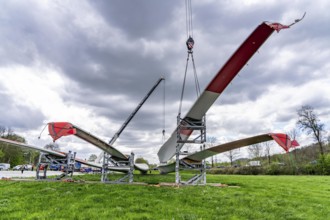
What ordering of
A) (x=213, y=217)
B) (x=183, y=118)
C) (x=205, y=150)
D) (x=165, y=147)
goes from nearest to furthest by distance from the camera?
1. (x=213, y=217)
2. (x=205, y=150)
3. (x=183, y=118)
4. (x=165, y=147)

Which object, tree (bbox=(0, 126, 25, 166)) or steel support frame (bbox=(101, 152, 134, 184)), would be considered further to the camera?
tree (bbox=(0, 126, 25, 166))

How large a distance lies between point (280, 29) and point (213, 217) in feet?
17.7

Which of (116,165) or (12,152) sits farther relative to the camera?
(12,152)

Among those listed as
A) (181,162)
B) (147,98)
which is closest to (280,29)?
(181,162)

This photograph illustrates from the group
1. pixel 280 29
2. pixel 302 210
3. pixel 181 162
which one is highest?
pixel 280 29

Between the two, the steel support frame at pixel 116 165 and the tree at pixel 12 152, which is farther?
the tree at pixel 12 152

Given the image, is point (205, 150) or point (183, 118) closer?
point (205, 150)

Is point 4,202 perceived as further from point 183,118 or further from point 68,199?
point 183,118

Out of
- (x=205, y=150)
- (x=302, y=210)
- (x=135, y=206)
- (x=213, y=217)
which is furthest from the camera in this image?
(x=205, y=150)

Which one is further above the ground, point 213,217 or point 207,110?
point 207,110

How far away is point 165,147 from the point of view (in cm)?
1382

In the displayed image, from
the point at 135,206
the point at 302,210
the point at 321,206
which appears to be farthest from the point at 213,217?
the point at 321,206

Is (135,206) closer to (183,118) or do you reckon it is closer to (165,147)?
(183,118)

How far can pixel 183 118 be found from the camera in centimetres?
1095
